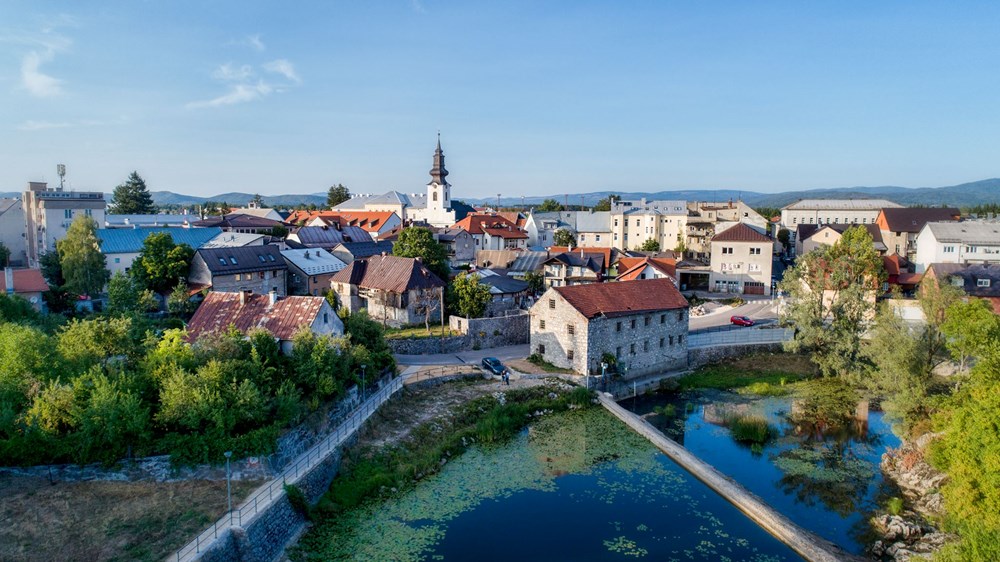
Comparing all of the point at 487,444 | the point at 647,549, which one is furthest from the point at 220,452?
the point at 647,549

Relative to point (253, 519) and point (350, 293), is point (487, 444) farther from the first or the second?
point (350, 293)

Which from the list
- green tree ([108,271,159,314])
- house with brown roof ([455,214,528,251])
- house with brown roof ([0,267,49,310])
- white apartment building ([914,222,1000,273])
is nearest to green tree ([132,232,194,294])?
green tree ([108,271,159,314])

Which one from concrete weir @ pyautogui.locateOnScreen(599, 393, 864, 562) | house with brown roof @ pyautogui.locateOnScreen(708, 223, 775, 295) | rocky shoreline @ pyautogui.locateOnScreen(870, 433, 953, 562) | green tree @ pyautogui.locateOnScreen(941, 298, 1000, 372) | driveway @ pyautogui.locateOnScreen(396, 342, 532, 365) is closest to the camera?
concrete weir @ pyautogui.locateOnScreen(599, 393, 864, 562)

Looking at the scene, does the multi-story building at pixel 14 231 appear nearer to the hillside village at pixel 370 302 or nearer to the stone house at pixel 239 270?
the hillside village at pixel 370 302

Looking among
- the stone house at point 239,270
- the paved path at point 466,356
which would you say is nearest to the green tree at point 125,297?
the stone house at point 239,270

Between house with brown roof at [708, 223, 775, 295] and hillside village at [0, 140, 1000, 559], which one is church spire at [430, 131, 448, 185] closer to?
hillside village at [0, 140, 1000, 559]
